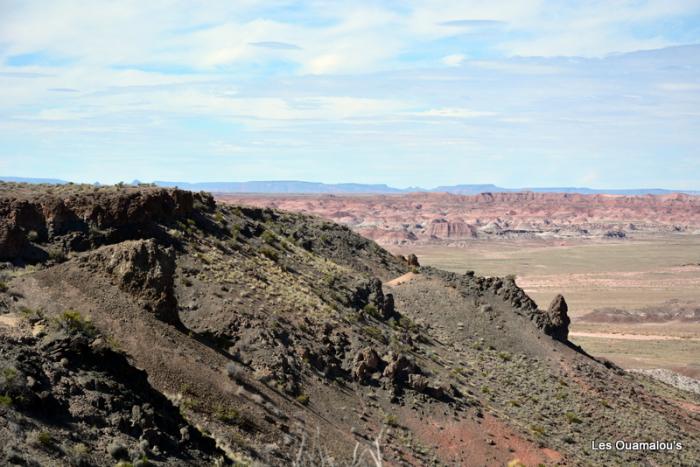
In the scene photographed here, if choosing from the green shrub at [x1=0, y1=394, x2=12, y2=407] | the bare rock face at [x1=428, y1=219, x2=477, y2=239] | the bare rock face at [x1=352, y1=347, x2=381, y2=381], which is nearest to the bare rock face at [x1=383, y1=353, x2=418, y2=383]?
the bare rock face at [x1=352, y1=347, x2=381, y2=381]

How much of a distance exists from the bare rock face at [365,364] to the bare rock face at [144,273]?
6.87 m

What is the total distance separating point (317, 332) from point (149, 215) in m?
7.74

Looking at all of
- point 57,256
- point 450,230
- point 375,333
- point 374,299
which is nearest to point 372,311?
point 374,299

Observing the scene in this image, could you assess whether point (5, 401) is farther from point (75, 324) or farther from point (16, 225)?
point (16, 225)

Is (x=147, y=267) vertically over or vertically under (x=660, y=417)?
over

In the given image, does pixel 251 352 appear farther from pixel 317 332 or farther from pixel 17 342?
pixel 17 342

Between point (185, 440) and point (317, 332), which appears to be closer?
point (185, 440)

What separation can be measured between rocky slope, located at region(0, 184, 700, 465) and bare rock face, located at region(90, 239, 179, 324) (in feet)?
0.17

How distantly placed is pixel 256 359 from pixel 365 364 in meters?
4.34

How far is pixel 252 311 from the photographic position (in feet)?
82.7

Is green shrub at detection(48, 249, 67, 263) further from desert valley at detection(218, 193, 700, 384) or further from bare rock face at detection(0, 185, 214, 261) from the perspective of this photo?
desert valley at detection(218, 193, 700, 384)

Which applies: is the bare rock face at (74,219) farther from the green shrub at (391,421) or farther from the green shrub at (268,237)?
the green shrub at (391,421)

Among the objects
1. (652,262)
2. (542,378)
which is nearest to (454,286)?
(542,378)

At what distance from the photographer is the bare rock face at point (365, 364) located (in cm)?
2512
